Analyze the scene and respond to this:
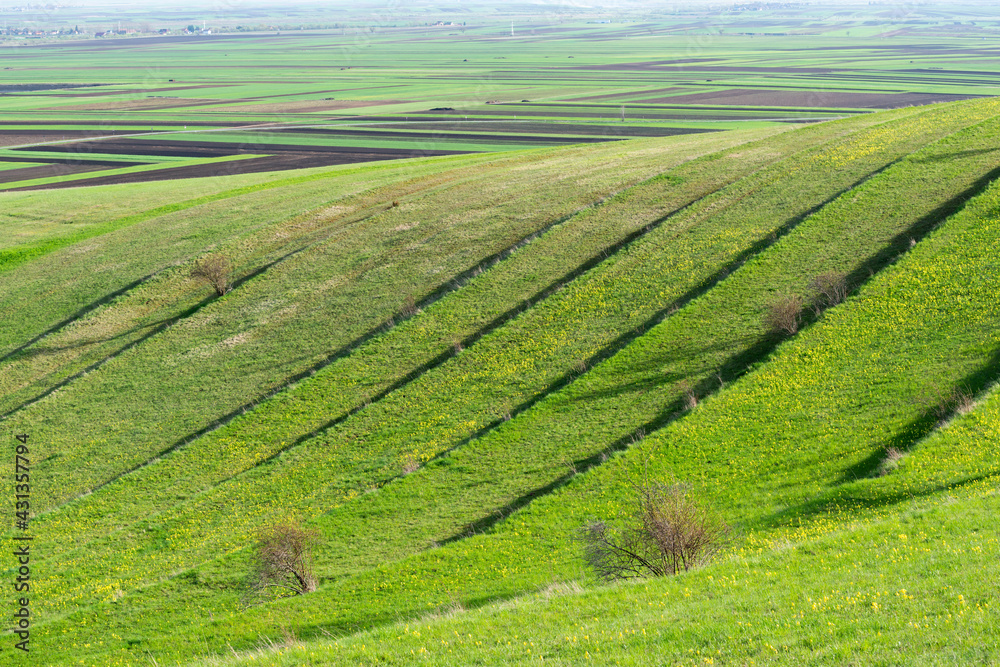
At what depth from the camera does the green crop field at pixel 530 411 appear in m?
22.2

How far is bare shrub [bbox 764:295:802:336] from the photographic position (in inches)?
1628

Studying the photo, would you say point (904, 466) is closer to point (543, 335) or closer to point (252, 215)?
point (543, 335)

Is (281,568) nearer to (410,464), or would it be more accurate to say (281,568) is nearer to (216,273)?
(410,464)

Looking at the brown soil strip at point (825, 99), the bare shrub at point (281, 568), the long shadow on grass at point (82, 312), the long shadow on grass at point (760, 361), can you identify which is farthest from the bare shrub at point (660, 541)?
the brown soil strip at point (825, 99)

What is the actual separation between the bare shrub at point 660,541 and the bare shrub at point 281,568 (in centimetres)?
1022

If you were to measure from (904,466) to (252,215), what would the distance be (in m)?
65.4

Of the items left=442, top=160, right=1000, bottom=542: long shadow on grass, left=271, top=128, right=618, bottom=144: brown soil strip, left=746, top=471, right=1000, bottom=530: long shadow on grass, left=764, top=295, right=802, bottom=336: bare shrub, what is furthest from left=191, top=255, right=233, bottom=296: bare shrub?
left=271, top=128, right=618, bottom=144: brown soil strip

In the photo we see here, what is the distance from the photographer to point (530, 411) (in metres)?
40.0

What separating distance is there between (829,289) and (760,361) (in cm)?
798

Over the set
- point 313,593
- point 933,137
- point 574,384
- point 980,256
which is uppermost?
point 933,137

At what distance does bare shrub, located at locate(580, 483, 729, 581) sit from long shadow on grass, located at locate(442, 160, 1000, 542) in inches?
215

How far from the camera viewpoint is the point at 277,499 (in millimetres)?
36812

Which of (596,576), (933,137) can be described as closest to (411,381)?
(596,576)

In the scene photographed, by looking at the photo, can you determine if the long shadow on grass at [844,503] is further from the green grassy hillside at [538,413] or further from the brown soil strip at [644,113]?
the brown soil strip at [644,113]
